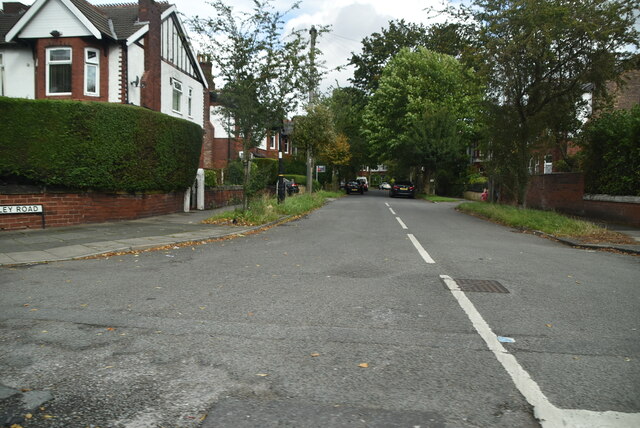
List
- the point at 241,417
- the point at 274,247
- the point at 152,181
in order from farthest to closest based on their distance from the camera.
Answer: the point at 152,181 < the point at 274,247 < the point at 241,417

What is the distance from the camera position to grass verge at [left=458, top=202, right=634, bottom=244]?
12492mm

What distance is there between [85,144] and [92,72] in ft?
29.1

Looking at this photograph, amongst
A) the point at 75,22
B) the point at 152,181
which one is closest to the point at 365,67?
the point at 75,22

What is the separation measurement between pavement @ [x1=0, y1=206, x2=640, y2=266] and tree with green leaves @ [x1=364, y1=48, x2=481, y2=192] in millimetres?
23849

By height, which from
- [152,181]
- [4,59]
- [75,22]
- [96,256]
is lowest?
[96,256]

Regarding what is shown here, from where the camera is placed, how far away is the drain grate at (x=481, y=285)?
6277mm

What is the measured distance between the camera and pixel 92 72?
64.5 ft

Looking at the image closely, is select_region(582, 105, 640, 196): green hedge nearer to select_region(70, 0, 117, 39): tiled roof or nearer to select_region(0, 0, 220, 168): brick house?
select_region(0, 0, 220, 168): brick house

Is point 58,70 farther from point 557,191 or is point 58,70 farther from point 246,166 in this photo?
point 557,191

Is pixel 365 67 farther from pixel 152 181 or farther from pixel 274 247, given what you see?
pixel 274 247

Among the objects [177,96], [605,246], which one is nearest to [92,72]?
[177,96]

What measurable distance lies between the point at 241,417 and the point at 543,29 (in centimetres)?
1733

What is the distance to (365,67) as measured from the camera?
160 feet

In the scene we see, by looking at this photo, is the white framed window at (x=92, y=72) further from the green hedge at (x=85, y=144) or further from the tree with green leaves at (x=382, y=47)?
the tree with green leaves at (x=382, y=47)
